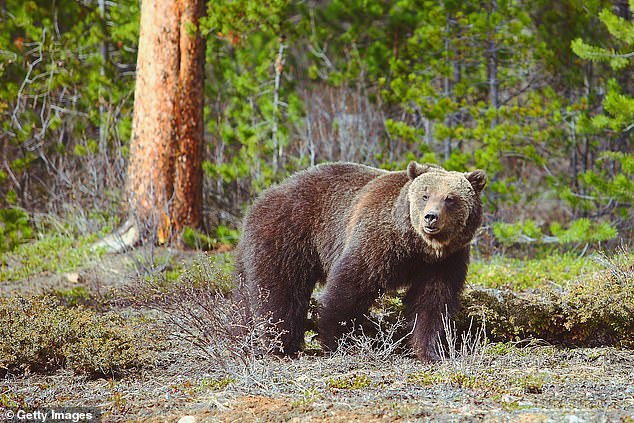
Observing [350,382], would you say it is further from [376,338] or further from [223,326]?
[223,326]

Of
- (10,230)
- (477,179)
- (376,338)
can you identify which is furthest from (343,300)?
(10,230)

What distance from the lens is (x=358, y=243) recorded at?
5.93m

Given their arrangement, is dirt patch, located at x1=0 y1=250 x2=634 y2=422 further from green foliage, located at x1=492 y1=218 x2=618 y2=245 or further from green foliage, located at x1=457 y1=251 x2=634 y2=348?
green foliage, located at x1=492 y1=218 x2=618 y2=245

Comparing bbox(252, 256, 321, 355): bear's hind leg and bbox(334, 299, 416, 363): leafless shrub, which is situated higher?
bbox(252, 256, 321, 355): bear's hind leg

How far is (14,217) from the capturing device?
1066 centimetres

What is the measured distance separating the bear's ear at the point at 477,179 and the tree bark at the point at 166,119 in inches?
209

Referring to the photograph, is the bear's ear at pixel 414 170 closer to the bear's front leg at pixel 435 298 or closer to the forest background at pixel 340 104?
the bear's front leg at pixel 435 298

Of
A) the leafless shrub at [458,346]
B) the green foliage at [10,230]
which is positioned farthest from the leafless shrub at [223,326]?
the green foliage at [10,230]

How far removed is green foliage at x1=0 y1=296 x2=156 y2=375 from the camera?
18.6ft

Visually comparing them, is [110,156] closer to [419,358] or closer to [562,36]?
[562,36]

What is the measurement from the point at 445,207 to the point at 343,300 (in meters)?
1.06

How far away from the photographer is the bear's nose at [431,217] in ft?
18.0

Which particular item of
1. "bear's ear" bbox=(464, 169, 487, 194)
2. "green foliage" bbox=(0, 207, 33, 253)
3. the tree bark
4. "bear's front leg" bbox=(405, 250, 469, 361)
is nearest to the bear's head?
"bear's ear" bbox=(464, 169, 487, 194)

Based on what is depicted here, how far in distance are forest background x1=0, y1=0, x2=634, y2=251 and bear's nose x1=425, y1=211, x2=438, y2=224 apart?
17.7ft
